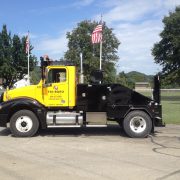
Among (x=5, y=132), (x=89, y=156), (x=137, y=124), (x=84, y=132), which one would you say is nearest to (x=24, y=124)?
(x=5, y=132)

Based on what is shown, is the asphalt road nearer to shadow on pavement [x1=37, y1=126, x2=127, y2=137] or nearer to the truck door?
shadow on pavement [x1=37, y1=126, x2=127, y2=137]

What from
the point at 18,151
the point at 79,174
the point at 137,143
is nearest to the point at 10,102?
the point at 18,151

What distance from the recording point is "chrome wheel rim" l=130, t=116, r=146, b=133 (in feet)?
46.3

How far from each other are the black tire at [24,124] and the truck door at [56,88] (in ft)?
2.49

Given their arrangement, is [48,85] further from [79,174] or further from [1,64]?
[1,64]

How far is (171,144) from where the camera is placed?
1247 cm

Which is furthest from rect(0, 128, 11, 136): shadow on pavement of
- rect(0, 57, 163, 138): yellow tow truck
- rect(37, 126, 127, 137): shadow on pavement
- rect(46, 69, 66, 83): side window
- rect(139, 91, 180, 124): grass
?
rect(139, 91, 180, 124): grass

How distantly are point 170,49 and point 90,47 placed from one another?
23.5 meters

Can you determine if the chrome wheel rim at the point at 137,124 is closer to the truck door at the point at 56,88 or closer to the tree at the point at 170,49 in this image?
the truck door at the point at 56,88

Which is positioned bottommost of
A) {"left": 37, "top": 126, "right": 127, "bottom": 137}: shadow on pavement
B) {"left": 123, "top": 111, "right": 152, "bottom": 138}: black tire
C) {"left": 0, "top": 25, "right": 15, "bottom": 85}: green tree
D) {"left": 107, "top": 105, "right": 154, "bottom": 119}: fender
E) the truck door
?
{"left": 37, "top": 126, "right": 127, "bottom": 137}: shadow on pavement

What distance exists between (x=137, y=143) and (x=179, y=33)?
159ft

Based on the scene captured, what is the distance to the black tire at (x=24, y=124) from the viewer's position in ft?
46.3

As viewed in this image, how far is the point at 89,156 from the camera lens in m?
10.4

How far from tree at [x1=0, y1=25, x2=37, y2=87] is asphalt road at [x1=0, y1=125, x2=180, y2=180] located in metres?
44.6
